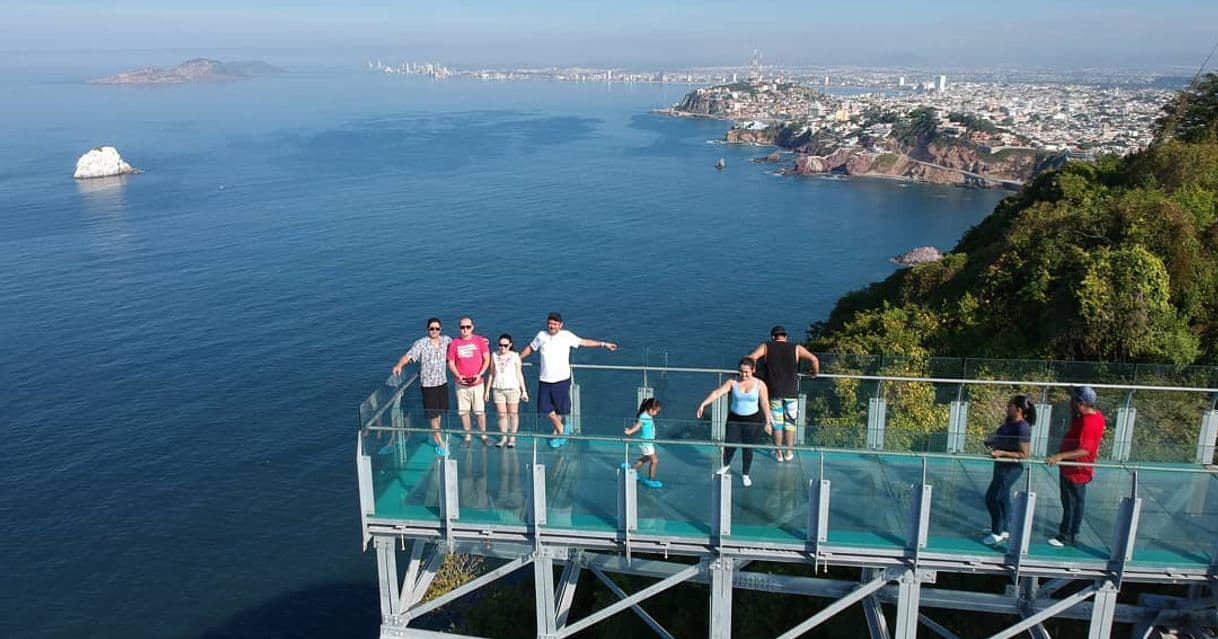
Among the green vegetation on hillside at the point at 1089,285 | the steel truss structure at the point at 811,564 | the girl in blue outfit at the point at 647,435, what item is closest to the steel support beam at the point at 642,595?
the steel truss structure at the point at 811,564

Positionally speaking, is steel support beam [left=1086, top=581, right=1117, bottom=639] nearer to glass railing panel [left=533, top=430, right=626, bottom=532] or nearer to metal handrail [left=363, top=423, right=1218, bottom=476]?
metal handrail [left=363, top=423, right=1218, bottom=476]

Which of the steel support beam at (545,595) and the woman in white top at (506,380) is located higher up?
the woman in white top at (506,380)

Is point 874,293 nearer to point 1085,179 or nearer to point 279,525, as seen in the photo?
point 1085,179

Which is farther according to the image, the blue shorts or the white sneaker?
the blue shorts

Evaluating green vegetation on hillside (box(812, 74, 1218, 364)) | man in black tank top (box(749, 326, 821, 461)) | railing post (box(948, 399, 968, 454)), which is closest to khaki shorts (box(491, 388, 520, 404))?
man in black tank top (box(749, 326, 821, 461))

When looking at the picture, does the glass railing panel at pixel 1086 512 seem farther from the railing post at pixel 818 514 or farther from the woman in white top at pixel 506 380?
the woman in white top at pixel 506 380

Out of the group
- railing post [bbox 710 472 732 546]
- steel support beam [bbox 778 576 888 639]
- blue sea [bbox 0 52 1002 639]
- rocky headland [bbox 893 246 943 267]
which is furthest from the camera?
rocky headland [bbox 893 246 943 267]
